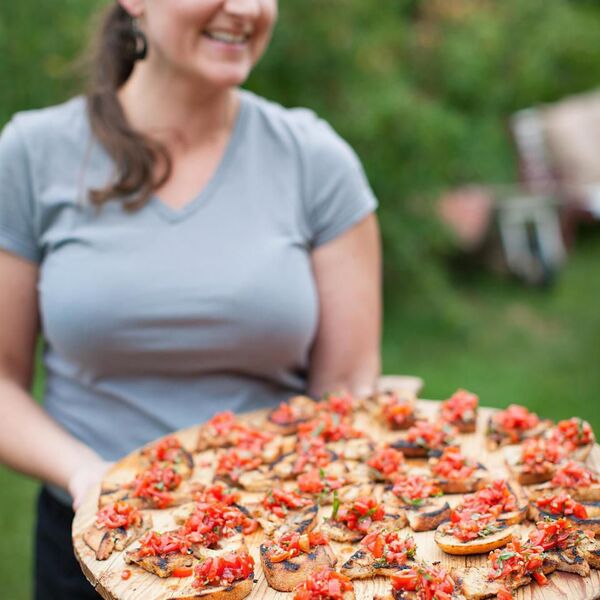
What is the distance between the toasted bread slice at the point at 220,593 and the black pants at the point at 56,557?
2.62ft

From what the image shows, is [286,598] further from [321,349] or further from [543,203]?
[543,203]

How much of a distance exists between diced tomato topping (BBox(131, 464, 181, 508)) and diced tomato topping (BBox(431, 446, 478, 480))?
52cm

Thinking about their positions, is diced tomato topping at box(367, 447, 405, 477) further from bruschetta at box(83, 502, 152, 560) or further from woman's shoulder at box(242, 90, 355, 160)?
woman's shoulder at box(242, 90, 355, 160)

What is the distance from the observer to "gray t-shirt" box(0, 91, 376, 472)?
6.71 ft

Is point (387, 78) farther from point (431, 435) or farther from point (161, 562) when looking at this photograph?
point (161, 562)

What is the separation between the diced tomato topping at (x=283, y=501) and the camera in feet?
5.61

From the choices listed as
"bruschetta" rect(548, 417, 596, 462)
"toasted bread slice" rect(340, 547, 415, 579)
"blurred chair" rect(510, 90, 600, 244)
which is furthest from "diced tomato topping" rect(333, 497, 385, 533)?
"blurred chair" rect(510, 90, 600, 244)

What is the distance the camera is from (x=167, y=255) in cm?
206

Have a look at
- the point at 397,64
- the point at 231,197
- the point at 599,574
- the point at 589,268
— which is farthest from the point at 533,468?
the point at 589,268

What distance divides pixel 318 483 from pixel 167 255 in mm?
634

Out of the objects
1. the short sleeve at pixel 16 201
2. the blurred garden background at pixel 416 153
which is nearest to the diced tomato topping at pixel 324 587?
the short sleeve at pixel 16 201

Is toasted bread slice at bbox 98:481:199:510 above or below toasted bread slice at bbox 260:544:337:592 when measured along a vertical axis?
below

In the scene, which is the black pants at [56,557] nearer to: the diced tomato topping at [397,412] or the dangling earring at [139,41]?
the diced tomato topping at [397,412]

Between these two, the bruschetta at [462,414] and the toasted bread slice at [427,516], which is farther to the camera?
the bruschetta at [462,414]
